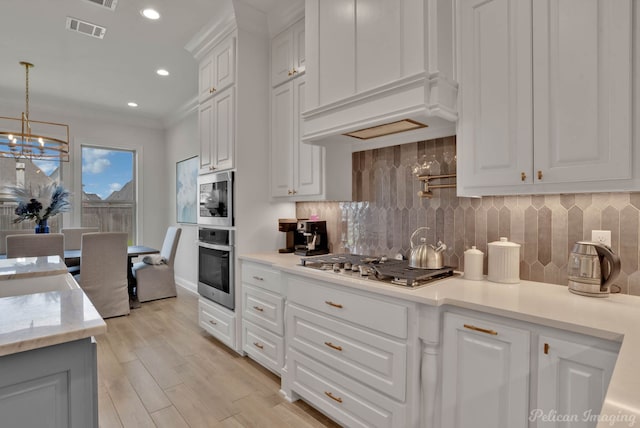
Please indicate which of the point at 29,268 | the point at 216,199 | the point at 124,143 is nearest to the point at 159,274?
the point at 216,199

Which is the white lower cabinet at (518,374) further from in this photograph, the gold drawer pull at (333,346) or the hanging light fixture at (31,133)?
the hanging light fixture at (31,133)

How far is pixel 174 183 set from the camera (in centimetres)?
583

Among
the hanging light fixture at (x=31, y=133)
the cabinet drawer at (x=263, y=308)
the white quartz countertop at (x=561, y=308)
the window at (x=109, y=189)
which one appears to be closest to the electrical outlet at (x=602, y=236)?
the white quartz countertop at (x=561, y=308)

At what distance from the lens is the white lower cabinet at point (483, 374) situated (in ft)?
4.13

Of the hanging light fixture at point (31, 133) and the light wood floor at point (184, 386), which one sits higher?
the hanging light fixture at point (31, 133)

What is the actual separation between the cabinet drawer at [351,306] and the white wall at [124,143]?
15.8 ft

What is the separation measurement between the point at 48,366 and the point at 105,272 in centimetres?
360

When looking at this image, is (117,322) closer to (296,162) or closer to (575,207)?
(296,162)

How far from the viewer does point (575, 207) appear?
1.61m

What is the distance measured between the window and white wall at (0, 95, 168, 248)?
14cm

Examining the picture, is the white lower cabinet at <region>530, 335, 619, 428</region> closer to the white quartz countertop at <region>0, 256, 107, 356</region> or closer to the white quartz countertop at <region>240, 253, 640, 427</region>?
the white quartz countertop at <region>240, 253, 640, 427</region>

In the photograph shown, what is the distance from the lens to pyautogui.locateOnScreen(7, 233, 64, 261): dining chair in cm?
351

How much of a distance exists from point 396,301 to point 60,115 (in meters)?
6.05

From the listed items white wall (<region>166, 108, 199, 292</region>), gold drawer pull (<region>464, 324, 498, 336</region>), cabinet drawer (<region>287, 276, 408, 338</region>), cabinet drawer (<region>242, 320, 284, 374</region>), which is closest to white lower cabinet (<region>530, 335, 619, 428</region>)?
gold drawer pull (<region>464, 324, 498, 336</region>)
